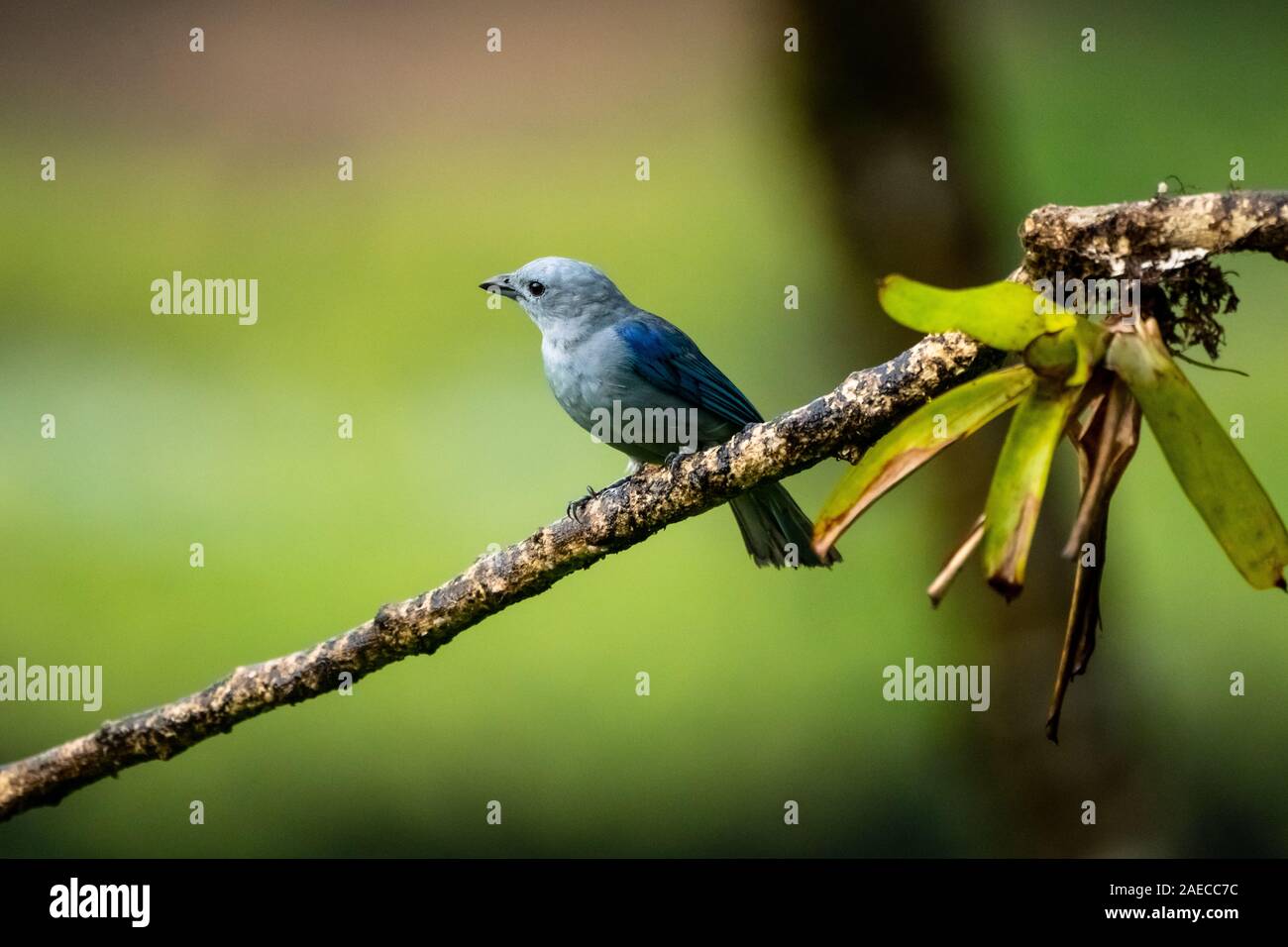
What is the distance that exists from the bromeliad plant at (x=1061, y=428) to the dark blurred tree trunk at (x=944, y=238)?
7.10 feet

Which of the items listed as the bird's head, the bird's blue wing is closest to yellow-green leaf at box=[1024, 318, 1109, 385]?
the bird's blue wing

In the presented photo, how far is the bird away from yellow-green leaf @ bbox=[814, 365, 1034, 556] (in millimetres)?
1185

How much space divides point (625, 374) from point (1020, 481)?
4.75 ft

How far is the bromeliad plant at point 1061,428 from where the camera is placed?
3.35 ft

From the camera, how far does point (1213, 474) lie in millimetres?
1020

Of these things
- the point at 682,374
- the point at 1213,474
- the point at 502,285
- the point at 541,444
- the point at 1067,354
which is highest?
the point at 502,285

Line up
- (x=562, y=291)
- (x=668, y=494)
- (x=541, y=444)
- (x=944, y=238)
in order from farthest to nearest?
1. (x=541, y=444)
2. (x=944, y=238)
3. (x=562, y=291)
4. (x=668, y=494)

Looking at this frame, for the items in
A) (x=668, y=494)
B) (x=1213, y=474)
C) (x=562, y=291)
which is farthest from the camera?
(x=562, y=291)

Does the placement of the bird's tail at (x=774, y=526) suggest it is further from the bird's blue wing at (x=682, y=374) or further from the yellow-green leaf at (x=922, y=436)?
the yellow-green leaf at (x=922, y=436)

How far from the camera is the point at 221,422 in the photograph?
4.29 m

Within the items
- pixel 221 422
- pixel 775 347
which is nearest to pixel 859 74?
pixel 775 347

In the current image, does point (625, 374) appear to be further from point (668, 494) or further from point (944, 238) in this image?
point (944, 238)

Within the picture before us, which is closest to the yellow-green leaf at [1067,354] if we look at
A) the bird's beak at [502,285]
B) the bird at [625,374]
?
the bird at [625,374]

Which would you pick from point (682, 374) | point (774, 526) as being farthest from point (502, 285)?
point (774, 526)
